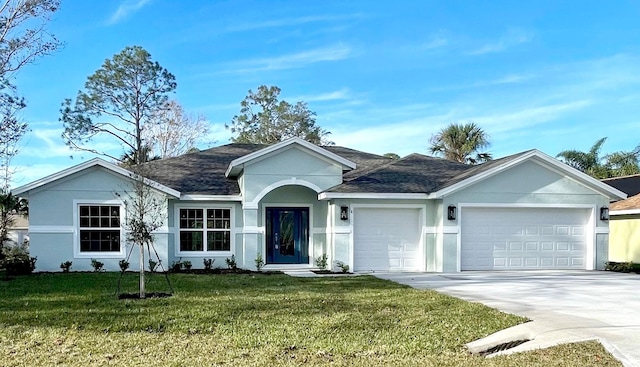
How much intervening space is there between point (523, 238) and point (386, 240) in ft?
14.5

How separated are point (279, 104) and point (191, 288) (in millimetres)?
31577

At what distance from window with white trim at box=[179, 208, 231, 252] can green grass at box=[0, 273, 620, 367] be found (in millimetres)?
5515

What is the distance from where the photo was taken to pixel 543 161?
15.9 m

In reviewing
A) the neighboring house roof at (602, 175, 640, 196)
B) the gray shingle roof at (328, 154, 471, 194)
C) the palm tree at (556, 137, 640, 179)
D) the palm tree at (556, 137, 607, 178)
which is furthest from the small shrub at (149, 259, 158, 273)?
the palm tree at (556, 137, 607, 178)

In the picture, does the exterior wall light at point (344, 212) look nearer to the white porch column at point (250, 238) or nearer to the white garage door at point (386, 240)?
the white garage door at point (386, 240)

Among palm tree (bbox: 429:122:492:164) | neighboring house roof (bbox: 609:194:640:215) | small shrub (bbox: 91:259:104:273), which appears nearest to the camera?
small shrub (bbox: 91:259:104:273)

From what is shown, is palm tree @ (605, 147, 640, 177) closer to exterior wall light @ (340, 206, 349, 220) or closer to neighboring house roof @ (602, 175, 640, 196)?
neighboring house roof @ (602, 175, 640, 196)

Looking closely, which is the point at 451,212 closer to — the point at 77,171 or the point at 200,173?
the point at 200,173

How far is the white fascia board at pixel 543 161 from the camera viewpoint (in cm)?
1530

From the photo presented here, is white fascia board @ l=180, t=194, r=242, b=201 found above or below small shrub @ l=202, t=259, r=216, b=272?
above

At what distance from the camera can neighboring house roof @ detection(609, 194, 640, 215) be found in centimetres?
1933

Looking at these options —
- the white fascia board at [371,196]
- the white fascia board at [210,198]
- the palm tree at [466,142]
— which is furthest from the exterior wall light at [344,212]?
the palm tree at [466,142]

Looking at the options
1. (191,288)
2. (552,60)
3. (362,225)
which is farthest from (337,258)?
(552,60)

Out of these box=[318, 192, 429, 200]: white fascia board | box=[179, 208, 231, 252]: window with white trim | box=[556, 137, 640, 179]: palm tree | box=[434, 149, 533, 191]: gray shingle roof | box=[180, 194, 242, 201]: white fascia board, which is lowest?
box=[179, 208, 231, 252]: window with white trim
